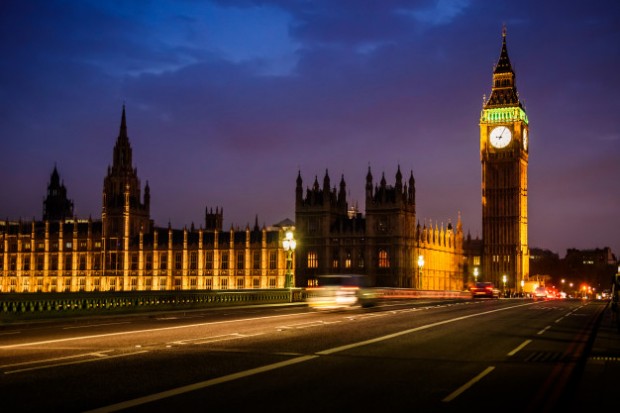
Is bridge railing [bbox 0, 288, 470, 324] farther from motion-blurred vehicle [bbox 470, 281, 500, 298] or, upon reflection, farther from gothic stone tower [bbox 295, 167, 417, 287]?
gothic stone tower [bbox 295, 167, 417, 287]

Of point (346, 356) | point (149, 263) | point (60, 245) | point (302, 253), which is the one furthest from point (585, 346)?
point (60, 245)

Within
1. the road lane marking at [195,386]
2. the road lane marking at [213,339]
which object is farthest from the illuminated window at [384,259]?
the road lane marking at [195,386]

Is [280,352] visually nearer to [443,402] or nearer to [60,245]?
[443,402]

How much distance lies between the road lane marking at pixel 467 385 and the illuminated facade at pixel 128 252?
298 feet

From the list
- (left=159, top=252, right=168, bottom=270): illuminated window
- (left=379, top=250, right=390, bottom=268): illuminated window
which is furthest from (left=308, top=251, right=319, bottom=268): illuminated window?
(left=159, top=252, right=168, bottom=270): illuminated window

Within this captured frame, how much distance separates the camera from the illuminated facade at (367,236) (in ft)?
318

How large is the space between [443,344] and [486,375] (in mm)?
6106

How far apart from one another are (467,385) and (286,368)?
368 centimetres

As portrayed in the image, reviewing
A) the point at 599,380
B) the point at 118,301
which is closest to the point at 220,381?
the point at 599,380

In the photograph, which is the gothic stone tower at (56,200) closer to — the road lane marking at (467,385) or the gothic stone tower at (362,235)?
the gothic stone tower at (362,235)

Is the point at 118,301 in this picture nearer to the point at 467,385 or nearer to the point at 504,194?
the point at 467,385

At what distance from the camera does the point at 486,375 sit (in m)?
15.2

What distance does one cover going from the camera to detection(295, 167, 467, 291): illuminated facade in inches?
3816

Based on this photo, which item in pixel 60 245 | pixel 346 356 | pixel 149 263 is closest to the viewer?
pixel 346 356
